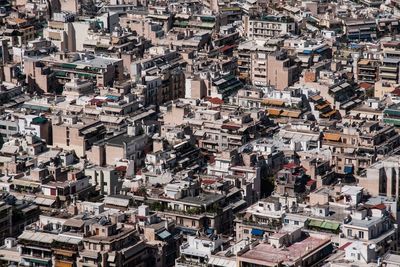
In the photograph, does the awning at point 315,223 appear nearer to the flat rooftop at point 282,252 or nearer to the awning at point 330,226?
the awning at point 330,226

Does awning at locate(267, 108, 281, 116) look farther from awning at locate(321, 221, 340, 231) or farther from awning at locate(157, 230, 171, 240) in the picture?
awning at locate(157, 230, 171, 240)

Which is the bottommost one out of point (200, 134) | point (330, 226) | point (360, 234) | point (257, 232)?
point (257, 232)

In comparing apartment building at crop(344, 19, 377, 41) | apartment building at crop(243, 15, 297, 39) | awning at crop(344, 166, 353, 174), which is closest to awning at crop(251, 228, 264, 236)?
awning at crop(344, 166, 353, 174)

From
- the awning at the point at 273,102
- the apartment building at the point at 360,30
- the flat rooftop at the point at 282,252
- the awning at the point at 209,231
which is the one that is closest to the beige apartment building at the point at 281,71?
the awning at the point at 273,102

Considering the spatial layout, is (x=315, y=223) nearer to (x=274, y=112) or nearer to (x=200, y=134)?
(x=200, y=134)

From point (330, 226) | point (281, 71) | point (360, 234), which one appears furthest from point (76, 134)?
point (360, 234)

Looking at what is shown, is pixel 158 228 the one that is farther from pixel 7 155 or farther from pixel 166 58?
pixel 166 58

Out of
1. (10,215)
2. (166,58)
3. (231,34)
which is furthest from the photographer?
(231,34)

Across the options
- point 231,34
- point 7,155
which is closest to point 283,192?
point 7,155
